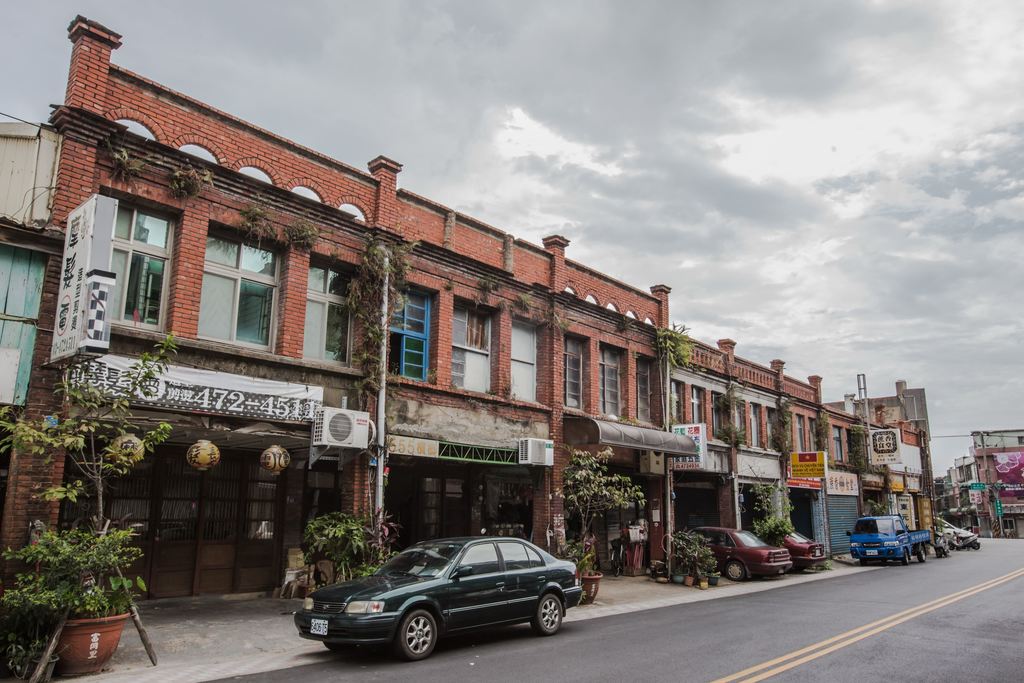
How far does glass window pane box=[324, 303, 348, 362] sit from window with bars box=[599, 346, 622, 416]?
9312 mm

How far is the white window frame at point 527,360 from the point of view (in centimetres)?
1867

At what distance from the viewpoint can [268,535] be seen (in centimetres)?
1459

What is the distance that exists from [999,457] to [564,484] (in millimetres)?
86060

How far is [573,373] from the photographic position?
818 inches

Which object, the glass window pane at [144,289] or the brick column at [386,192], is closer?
the glass window pane at [144,289]

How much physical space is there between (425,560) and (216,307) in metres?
6.12

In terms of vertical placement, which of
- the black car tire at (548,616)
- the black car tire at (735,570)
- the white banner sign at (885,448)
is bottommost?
the black car tire at (735,570)

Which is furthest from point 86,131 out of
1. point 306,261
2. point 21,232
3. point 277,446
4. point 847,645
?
point 847,645

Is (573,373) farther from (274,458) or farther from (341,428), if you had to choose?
(274,458)

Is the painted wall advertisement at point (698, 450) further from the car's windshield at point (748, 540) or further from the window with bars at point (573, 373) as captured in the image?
the window with bars at point (573, 373)

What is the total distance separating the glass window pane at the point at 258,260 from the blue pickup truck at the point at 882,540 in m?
25.7

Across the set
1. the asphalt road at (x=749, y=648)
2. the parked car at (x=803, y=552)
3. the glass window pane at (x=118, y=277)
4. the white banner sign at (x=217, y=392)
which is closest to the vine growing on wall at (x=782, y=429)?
the parked car at (x=803, y=552)

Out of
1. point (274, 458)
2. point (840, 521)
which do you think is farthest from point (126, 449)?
point (840, 521)

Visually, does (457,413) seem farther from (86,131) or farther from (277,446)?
(86,131)
